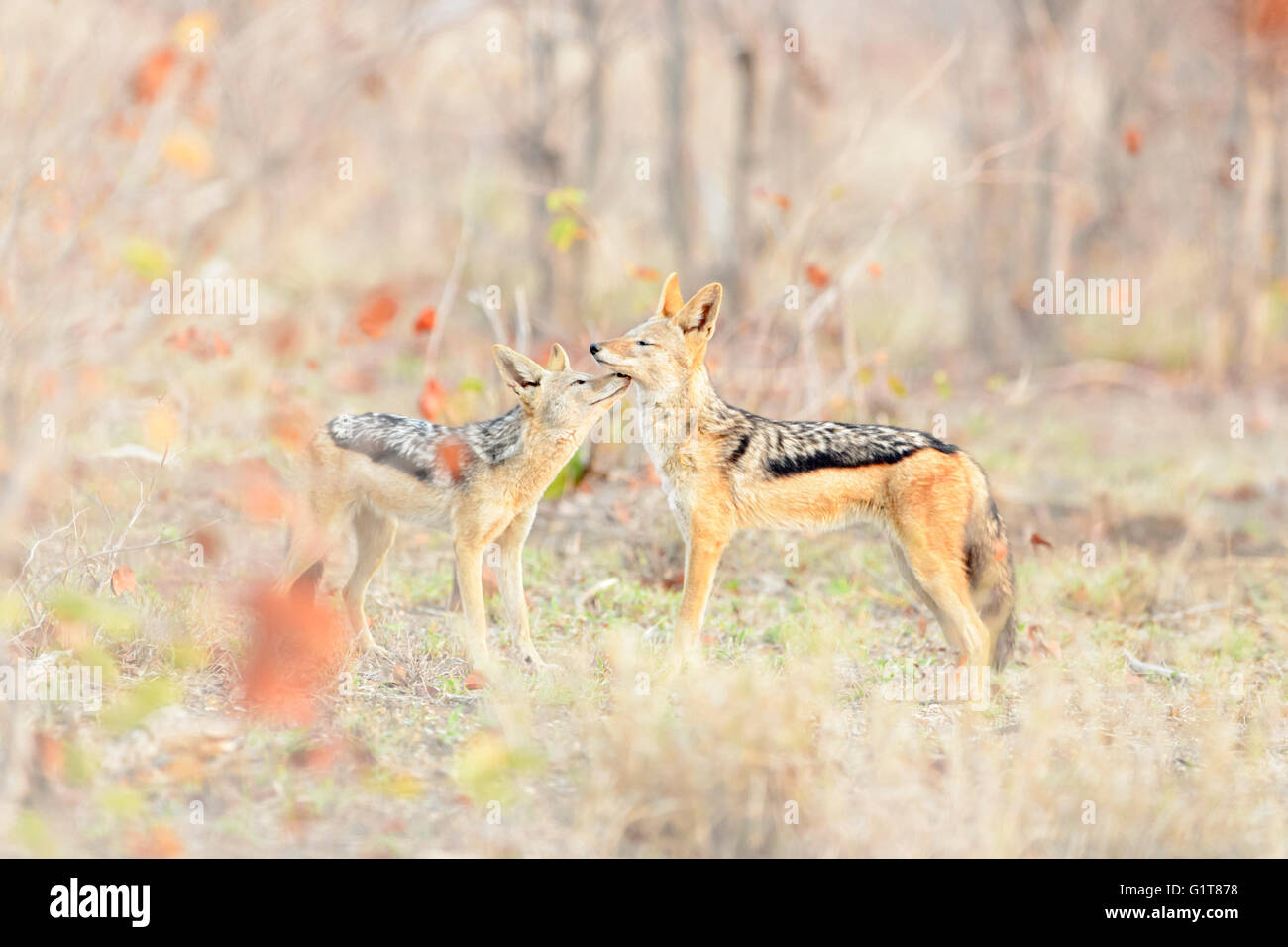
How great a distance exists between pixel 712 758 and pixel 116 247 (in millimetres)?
6710

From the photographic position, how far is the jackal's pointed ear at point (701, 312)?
6785mm

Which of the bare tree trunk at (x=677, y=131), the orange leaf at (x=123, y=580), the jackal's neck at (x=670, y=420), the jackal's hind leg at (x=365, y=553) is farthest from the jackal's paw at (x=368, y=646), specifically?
the bare tree trunk at (x=677, y=131)

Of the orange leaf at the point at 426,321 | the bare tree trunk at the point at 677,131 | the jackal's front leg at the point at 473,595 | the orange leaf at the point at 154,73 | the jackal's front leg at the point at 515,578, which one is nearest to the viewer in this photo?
the orange leaf at the point at 154,73

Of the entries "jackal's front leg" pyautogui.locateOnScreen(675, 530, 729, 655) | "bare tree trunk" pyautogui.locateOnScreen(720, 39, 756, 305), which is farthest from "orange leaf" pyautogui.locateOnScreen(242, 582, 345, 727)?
"bare tree trunk" pyautogui.locateOnScreen(720, 39, 756, 305)

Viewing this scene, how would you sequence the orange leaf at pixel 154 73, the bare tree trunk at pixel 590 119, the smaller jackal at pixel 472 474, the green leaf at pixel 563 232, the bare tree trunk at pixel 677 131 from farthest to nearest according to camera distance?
the bare tree trunk at pixel 677 131
the bare tree trunk at pixel 590 119
the green leaf at pixel 563 232
the smaller jackal at pixel 472 474
the orange leaf at pixel 154 73

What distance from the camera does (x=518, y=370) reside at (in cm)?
665

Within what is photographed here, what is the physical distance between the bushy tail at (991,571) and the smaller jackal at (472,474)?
190 cm

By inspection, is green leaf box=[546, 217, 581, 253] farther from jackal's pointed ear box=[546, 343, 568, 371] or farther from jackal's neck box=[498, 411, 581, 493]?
jackal's neck box=[498, 411, 581, 493]

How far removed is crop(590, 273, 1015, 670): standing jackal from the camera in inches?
259

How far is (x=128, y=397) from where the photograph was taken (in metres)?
11.3

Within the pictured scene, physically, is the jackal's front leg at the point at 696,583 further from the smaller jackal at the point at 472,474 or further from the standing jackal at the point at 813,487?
the smaller jackal at the point at 472,474

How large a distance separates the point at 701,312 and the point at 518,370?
1.01m

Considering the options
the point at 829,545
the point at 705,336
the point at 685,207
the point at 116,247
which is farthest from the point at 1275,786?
the point at 685,207

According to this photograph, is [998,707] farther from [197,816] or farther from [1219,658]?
[197,816]
